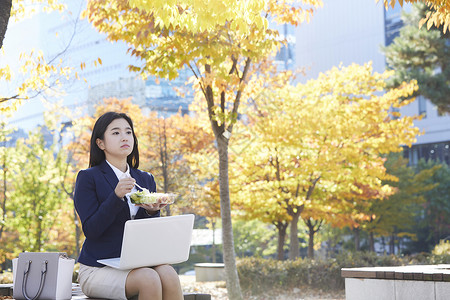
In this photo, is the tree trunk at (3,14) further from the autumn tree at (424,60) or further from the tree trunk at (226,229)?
the autumn tree at (424,60)

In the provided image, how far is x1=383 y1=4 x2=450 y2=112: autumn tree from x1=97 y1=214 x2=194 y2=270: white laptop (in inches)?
508

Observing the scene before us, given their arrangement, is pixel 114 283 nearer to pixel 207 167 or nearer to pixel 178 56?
pixel 178 56

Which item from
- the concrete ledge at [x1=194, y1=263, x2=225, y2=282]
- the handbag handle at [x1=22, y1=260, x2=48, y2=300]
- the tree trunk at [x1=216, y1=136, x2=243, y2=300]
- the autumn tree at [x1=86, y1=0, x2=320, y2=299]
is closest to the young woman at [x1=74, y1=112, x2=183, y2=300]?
the handbag handle at [x1=22, y1=260, x2=48, y2=300]

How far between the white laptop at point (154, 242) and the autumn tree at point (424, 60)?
508 inches

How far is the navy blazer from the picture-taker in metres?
3.37

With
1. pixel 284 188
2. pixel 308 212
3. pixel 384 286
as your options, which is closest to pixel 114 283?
pixel 384 286

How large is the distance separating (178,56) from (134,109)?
16.3 meters

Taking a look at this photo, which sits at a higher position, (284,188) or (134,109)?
(134,109)

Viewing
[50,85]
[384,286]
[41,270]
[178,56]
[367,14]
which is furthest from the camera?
[367,14]

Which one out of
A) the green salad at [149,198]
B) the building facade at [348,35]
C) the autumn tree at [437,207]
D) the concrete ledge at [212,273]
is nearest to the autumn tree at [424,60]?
the concrete ledge at [212,273]

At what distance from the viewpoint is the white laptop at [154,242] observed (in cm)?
307

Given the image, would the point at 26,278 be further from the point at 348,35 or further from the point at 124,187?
the point at 348,35

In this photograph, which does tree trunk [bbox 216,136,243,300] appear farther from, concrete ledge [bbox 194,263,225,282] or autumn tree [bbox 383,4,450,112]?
autumn tree [bbox 383,4,450,112]

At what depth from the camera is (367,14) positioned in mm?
51469
